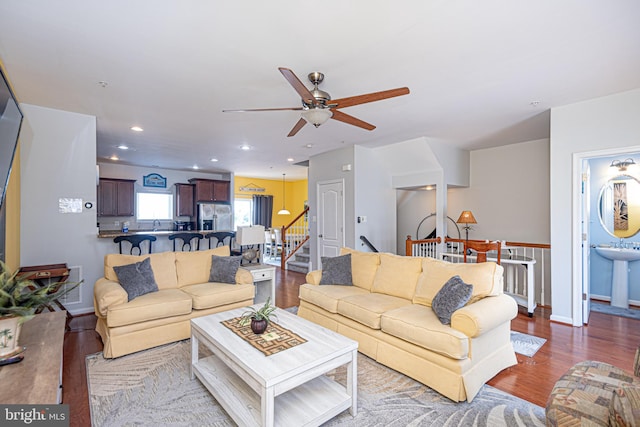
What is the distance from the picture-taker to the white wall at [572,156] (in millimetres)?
3492

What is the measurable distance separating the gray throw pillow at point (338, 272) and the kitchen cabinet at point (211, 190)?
18.9 feet

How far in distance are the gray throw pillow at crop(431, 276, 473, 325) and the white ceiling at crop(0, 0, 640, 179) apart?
1979 millimetres

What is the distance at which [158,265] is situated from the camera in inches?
146

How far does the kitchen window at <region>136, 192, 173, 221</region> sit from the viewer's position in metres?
8.09

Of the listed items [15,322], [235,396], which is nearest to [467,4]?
[235,396]

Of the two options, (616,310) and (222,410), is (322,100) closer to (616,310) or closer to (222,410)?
(222,410)

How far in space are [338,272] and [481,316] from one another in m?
1.81

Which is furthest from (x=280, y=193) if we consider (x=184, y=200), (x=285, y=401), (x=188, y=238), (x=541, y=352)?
(x=285, y=401)

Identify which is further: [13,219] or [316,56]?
[13,219]

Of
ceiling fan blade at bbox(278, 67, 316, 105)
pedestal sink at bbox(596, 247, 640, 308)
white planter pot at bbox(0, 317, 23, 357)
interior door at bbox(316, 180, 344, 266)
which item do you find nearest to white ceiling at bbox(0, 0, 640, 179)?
ceiling fan blade at bbox(278, 67, 316, 105)

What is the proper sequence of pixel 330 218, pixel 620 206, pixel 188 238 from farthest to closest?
pixel 330 218 → pixel 188 238 → pixel 620 206

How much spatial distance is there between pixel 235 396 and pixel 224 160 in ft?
20.1

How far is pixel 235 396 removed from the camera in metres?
2.08

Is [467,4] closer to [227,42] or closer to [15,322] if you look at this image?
[227,42]
